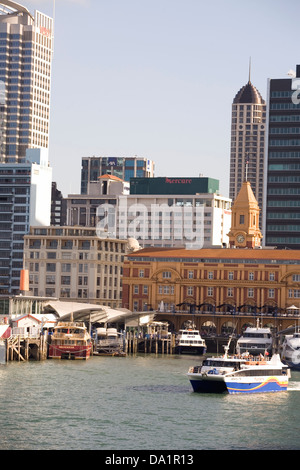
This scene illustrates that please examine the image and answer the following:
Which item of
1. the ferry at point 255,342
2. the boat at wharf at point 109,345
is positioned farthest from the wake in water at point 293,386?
the boat at wharf at point 109,345

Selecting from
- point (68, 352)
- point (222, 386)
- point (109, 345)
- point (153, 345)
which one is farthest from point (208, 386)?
point (153, 345)

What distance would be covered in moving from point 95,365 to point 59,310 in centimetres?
3605

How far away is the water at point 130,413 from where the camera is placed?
279 feet

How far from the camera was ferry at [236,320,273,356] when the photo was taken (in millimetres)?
169250

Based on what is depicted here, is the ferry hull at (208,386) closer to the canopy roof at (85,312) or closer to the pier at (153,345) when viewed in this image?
the canopy roof at (85,312)

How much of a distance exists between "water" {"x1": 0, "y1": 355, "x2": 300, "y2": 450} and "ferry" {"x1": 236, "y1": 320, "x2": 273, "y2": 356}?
1180 inches

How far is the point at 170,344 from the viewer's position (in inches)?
7165

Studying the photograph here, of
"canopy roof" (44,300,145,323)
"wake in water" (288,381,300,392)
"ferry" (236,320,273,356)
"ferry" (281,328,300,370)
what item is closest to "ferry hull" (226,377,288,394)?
"wake in water" (288,381,300,392)

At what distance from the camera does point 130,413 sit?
9981 centimetres

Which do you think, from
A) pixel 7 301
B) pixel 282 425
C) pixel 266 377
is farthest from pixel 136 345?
pixel 282 425

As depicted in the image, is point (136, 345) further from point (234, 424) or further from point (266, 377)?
point (234, 424)

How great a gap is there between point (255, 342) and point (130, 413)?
73451mm

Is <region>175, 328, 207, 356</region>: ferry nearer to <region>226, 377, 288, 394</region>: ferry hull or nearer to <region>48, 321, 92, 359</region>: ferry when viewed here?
<region>48, 321, 92, 359</region>: ferry

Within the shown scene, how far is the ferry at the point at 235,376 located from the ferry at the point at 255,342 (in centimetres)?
4690
